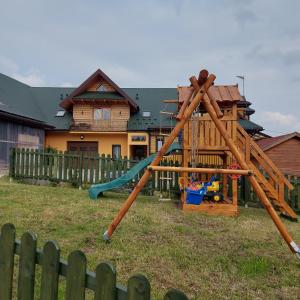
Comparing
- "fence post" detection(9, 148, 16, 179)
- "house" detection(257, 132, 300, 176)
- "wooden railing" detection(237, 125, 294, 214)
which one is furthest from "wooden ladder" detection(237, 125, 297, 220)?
"house" detection(257, 132, 300, 176)

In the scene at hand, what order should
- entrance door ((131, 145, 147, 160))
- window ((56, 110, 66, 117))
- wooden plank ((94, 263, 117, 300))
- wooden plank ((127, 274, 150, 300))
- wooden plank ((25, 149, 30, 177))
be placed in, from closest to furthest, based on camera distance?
wooden plank ((127, 274, 150, 300)) → wooden plank ((94, 263, 117, 300)) → wooden plank ((25, 149, 30, 177)) → entrance door ((131, 145, 147, 160)) → window ((56, 110, 66, 117))

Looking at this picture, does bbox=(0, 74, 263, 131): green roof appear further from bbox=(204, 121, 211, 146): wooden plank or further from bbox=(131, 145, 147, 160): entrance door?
bbox=(204, 121, 211, 146): wooden plank

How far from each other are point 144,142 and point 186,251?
22.7 meters

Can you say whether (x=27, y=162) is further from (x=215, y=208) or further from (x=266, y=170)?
(x=266, y=170)

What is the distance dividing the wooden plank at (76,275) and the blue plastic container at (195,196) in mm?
7182

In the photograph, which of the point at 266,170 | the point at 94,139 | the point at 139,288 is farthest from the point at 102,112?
the point at 139,288

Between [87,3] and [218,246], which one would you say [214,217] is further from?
[87,3]

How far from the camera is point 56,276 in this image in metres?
2.13

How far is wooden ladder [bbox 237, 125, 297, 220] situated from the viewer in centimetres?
895

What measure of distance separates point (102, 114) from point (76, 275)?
26.7m

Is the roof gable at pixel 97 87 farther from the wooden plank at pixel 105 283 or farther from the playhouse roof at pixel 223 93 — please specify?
the wooden plank at pixel 105 283

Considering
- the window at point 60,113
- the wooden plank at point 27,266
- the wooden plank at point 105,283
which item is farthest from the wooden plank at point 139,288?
the window at point 60,113

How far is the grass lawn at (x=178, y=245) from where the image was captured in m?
4.03

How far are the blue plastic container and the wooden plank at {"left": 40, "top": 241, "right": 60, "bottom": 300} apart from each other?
279 inches
